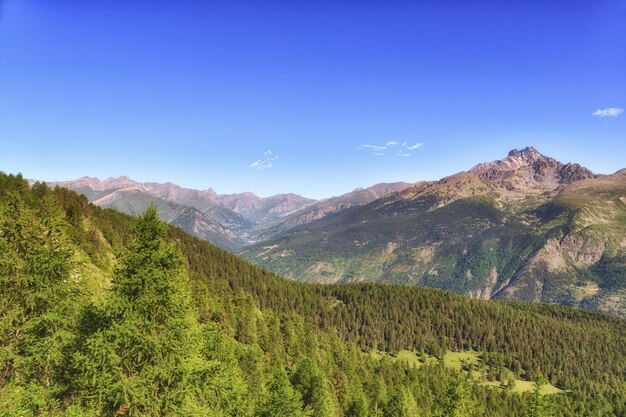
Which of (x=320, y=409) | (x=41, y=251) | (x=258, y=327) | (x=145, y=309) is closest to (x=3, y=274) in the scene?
(x=41, y=251)

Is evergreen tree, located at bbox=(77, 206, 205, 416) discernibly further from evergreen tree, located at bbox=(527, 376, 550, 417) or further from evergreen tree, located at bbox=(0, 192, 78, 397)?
evergreen tree, located at bbox=(527, 376, 550, 417)

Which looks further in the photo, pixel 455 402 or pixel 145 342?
pixel 455 402

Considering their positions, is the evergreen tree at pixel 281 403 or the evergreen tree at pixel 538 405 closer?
the evergreen tree at pixel 281 403

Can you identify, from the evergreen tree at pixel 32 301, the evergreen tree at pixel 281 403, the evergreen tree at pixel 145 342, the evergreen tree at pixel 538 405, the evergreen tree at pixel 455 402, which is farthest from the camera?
the evergreen tree at pixel 455 402

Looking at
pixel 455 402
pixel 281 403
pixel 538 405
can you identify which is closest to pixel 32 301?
pixel 281 403

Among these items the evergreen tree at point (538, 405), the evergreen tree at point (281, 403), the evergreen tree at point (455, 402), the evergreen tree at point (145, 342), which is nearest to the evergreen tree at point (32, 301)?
the evergreen tree at point (145, 342)

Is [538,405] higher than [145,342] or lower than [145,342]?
lower

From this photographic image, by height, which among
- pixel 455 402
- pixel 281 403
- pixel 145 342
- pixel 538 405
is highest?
pixel 145 342

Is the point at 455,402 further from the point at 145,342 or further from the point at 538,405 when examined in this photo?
the point at 145,342

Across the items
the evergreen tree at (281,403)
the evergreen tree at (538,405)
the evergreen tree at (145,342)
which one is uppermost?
the evergreen tree at (145,342)

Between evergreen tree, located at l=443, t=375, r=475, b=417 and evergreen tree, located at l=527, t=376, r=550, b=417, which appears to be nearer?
evergreen tree, located at l=527, t=376, r=550, b=417

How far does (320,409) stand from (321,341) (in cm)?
7988

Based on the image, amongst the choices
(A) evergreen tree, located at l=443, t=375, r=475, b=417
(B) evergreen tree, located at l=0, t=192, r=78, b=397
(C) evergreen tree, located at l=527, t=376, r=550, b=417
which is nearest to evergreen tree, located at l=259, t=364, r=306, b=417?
(B) evergreen tree, located at l=0, t=192, r=78, b=397

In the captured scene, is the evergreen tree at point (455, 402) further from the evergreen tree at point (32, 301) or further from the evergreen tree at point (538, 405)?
the evergreen tree at point (32, 301)
